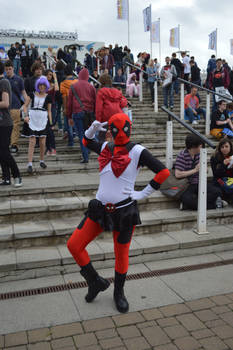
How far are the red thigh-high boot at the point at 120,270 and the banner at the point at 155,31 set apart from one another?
19688 millimetres

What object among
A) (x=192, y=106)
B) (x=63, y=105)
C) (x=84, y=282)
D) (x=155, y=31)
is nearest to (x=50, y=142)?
(x=63, y=105)

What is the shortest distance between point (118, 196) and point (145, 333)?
4.06 ft

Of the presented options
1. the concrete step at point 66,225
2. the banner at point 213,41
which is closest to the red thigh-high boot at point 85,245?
the concrete step at point 66,225

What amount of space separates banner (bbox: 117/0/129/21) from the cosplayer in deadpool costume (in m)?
18.7

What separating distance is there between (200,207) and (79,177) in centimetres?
240

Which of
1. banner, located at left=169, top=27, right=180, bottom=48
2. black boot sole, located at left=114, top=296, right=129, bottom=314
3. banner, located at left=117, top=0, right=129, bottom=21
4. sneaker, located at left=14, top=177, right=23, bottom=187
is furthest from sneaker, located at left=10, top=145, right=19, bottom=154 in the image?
banner, located at left=169, top=27, right=180, bottom=48

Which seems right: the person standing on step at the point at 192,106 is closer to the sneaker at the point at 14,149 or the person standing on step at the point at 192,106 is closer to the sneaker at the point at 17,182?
the sneaker at the point at 14,149

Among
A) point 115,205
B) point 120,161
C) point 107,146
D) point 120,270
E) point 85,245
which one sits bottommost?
point 120,270

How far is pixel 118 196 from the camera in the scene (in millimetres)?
3482

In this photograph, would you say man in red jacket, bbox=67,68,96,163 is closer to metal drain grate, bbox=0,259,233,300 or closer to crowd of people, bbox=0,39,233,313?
crowd of people, bbox=0,39,233,313

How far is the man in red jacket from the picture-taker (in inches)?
290

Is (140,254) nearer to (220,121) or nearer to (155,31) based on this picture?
(220,121)

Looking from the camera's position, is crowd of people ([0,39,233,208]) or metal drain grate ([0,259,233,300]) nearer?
metal drain grate ([0,259,233,300])

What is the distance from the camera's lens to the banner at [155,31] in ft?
69.8
